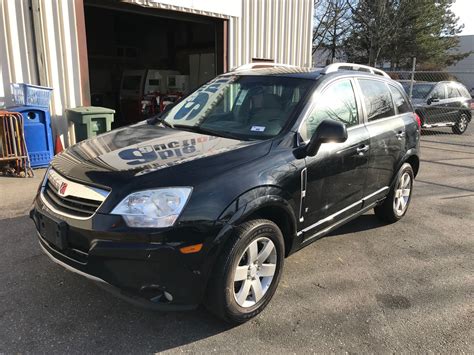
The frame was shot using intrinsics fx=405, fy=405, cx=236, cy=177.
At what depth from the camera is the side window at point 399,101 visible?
187 inches

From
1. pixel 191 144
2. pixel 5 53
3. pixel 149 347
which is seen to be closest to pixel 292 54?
pixel 5 53

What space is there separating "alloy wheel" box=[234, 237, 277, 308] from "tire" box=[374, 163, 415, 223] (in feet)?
7.36

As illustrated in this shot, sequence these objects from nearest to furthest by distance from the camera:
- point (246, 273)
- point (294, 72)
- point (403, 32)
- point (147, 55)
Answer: point (246, 273), point (294, 72), point (147, 55), point (403, 32)

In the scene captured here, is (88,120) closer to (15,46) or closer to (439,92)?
(15,46)

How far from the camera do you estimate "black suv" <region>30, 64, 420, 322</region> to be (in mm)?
2381

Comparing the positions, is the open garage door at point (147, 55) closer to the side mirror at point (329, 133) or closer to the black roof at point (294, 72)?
the black roof at point (294, 72)

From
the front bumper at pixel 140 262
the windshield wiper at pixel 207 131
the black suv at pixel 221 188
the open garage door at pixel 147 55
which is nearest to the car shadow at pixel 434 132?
the open garage door at pixel 147 55

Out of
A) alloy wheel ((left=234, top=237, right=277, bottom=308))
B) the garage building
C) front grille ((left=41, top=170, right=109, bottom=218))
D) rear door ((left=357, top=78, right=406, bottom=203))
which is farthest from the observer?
the garage building

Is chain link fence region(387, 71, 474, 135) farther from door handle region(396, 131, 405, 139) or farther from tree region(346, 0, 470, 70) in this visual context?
tree region(346, 0, 470, 70)

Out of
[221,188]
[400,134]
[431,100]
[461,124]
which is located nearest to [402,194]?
[400,134]

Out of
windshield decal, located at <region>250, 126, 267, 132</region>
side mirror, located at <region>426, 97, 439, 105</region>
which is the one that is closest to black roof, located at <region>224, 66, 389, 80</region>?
windshield decal, located at <region>250, 126, 267, 132</region>

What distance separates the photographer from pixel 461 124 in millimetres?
13383

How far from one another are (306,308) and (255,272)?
56cm

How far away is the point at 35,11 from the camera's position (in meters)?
6.96
